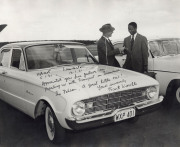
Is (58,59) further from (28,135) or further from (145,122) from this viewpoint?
(145,122)

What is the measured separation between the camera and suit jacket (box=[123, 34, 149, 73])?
5929mm

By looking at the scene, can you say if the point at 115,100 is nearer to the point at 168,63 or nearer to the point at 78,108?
the point at 78,108

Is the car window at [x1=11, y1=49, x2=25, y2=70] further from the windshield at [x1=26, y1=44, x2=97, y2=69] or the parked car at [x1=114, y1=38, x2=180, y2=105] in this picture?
the parked car at [x1=114, y1=38, x2=180, y2=105]

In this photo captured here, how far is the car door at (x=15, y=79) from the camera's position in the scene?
189 inches

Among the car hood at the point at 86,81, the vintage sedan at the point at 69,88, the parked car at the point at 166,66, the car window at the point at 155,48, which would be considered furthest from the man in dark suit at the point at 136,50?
the car hood at the point at 86,81

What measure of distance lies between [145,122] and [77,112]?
5.80 ft

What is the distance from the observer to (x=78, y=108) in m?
3.64

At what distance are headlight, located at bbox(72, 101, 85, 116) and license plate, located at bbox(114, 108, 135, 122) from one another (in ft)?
1.51

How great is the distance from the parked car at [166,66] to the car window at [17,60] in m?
2.70

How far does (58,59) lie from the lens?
Answer: 4.92m

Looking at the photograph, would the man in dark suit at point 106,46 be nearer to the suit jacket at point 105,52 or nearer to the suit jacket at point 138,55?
the suit jacket at point 105,52

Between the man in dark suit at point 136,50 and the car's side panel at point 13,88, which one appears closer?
the car's side panel at point 13,88

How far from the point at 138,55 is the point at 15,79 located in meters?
2.58

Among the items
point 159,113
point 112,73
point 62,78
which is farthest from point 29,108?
point 159,113
